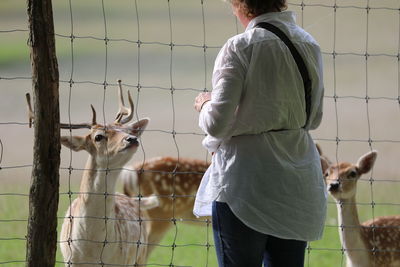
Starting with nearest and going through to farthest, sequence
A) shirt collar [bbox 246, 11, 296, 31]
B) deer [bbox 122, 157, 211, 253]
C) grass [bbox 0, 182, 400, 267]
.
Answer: shirt collar [bbox 246, 11, 296, 31], deer [bbox 122, 157, 211, 253], grass [bbox 0, 182, 400, 267]

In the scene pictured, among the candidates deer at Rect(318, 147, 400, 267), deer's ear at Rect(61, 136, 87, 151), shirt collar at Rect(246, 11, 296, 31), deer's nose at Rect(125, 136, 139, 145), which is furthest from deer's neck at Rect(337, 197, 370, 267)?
shirt collar at Rect(246, 11, 296, 31)

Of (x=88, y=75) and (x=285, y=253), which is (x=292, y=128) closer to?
(x=285, y=253)

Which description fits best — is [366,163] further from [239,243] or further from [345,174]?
[239,243]

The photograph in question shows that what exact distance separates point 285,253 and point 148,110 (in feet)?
27.9

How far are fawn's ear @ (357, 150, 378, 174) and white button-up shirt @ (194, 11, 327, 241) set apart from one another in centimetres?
243

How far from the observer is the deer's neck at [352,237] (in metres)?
4.47

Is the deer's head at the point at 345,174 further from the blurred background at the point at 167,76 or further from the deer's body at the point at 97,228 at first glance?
the blurred background at the point at 167,76

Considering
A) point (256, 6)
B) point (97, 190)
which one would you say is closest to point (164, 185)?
point (97, 190)

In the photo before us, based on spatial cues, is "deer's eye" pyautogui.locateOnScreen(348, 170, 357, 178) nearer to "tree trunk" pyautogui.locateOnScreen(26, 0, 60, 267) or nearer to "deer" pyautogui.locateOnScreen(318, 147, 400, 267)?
"deer" pyautogui.locateOnScreen(318, 147, 400, 267)

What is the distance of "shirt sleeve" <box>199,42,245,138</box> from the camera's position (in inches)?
87.7

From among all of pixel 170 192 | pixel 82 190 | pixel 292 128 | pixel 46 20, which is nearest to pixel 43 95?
pixel 46 20

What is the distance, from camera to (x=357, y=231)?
4.54 m

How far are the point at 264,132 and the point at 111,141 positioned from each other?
1.68 m

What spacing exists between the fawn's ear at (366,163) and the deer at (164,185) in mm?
1007
